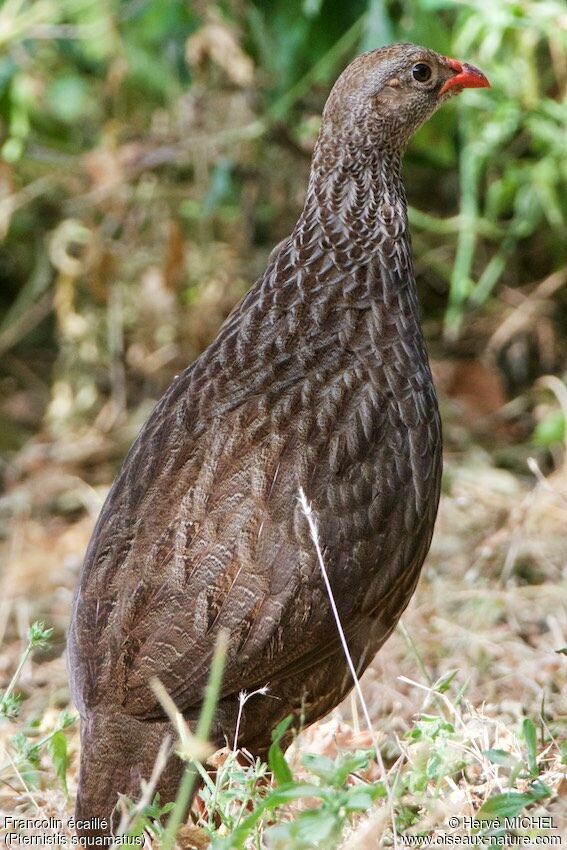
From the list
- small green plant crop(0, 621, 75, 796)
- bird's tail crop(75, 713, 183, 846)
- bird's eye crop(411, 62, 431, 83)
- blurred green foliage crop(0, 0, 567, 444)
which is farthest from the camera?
blurred green foliage crop(0, 0, 567, 444)

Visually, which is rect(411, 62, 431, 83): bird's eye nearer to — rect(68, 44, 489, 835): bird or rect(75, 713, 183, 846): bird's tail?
rect(68, 44, 489, 835): bird

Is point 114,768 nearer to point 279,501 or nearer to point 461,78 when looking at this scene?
point 279,501

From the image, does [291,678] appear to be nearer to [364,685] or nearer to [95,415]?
[364,685]

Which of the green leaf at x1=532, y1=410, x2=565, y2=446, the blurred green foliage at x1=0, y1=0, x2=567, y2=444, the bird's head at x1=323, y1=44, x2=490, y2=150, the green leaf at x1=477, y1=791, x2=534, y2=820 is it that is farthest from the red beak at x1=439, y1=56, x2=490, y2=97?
the green leaf at x1=477, y1=791, x2=534, y2=820

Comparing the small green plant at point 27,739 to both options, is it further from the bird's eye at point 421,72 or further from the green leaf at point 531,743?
the bird's eye at point 421,72

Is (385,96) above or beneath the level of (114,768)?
above

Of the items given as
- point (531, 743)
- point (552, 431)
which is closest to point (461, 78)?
point (552, 431)

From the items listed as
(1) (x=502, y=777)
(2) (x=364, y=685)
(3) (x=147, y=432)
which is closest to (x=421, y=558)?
(1) (x=502, y=777)
